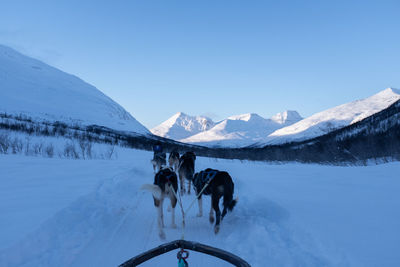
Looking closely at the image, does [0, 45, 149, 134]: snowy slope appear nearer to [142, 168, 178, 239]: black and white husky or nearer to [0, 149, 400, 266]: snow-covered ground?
[0, 149, 400, 266]: snow-covered ground

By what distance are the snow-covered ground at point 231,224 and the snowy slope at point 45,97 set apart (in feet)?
226

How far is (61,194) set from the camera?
5.54 m

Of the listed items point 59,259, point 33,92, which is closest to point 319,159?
point 59,259

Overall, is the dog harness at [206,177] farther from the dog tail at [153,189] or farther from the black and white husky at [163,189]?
the dog tail at [153,189]

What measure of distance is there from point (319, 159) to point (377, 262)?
19345 millimetres

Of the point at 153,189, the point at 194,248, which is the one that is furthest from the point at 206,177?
the point at 194,248

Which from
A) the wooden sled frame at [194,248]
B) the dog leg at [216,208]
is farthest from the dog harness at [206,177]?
the wooden sled frame at [194,248]

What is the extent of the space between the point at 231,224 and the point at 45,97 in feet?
356

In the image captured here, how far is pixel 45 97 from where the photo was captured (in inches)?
3718

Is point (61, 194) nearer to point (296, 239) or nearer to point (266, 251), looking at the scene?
point (266, 251)

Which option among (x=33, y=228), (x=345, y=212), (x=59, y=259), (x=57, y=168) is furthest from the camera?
(x=57, y=168)

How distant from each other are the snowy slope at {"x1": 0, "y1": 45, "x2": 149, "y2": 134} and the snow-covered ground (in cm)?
6893

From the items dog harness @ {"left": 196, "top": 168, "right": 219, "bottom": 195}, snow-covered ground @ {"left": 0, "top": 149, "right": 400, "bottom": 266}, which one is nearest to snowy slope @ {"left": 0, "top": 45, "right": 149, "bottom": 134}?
snow-covered ground @ {"left": 0, "top": 149, "right": 400, "bottom": 266}

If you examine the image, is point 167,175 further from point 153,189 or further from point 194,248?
point 194,248
